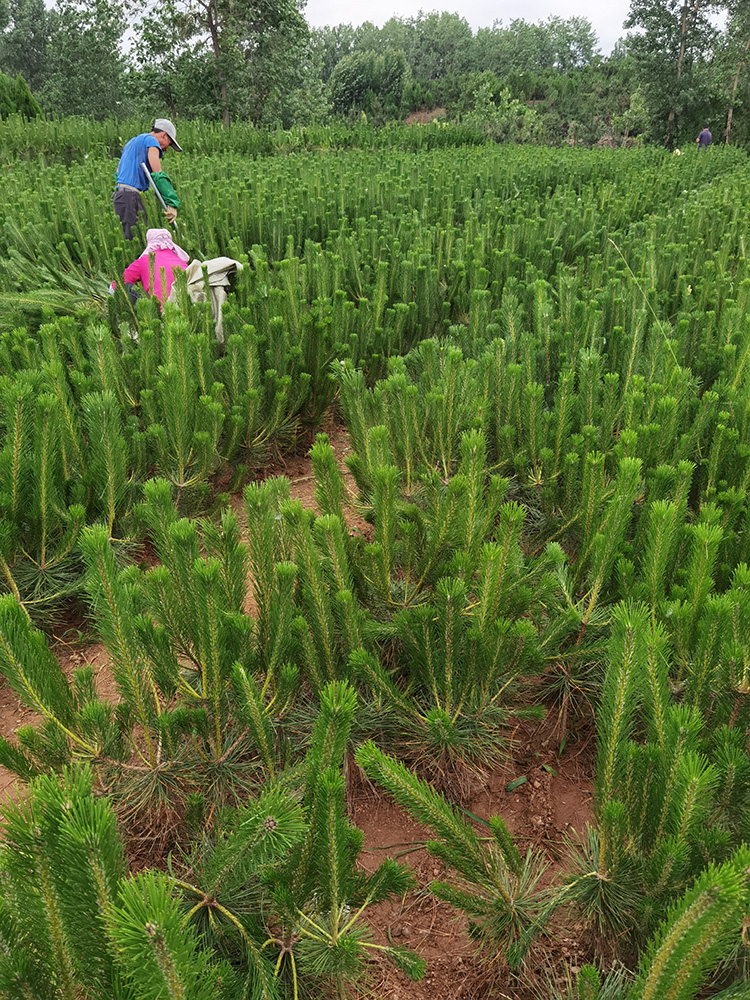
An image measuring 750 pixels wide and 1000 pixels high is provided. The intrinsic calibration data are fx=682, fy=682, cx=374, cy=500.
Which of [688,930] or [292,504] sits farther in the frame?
[292,504]

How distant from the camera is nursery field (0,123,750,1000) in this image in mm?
1226

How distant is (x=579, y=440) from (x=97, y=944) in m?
2.25

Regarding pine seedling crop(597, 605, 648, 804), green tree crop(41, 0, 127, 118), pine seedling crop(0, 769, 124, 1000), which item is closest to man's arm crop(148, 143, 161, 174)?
pine seedling crop(597, 605, 648, 804)

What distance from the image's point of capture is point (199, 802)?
174cm

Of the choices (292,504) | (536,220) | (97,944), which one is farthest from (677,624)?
(536,220)

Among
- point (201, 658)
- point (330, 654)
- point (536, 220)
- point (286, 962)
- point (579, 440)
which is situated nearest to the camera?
point (286, 962)

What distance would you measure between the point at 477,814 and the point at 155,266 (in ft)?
14.5

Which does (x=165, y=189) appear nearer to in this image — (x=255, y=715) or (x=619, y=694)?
(x=255, y=715)

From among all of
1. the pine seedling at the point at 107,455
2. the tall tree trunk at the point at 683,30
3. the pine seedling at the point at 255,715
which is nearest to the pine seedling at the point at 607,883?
the pine seedling at the point at 255,715

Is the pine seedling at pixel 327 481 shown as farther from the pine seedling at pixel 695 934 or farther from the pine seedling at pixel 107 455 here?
the pine seedling at pixel 695 934

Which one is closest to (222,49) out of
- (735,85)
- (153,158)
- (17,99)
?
(17,99)

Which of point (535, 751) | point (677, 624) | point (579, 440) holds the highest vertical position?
point (579, 440)

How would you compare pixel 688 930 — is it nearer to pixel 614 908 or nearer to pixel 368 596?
pixel 614 908

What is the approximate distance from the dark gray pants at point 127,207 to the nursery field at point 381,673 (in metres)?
3.19
